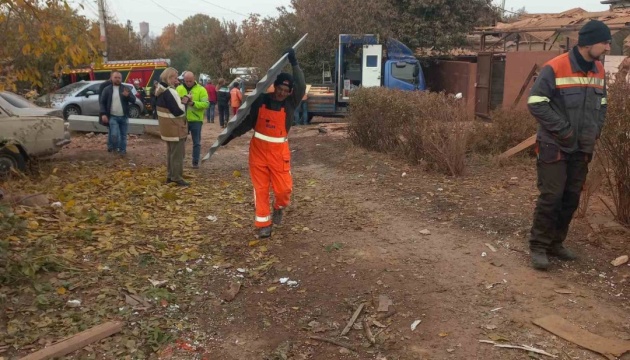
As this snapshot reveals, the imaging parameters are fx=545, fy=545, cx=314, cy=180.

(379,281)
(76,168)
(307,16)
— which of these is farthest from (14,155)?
(307,16)

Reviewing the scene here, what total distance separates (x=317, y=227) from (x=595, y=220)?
9.35 ft

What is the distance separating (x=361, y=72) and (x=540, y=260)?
14.8m

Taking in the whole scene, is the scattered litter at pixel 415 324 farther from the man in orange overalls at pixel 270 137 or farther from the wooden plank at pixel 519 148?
the wooden plank at pixel 519 148

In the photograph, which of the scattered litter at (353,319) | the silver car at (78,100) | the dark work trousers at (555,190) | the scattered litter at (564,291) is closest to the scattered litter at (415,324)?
the scattered litter at (353,319)

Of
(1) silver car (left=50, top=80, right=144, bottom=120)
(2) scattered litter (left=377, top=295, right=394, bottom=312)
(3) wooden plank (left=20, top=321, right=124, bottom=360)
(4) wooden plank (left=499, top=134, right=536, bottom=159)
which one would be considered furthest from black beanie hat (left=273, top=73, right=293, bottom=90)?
(1) silver car (left=50, top=80, right=144, bottom=120)

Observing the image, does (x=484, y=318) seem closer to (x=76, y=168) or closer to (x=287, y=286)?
(x=287, y=286)

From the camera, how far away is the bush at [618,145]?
472 centimetres

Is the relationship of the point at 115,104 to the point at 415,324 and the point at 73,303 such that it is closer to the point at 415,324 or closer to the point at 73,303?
the point at 73,303

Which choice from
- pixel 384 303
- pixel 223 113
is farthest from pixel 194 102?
pixel 223 113

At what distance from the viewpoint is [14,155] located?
8250mm

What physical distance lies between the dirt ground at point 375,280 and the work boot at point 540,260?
7 centimetres

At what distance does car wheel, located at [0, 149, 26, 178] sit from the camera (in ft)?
26.3

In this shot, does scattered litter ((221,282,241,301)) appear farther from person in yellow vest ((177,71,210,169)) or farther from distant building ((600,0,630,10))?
distant building ((600,0,630,10))

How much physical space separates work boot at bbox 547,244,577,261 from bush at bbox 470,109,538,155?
4697 mm
